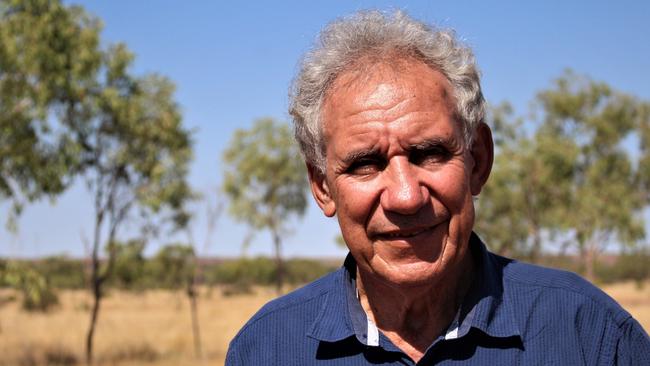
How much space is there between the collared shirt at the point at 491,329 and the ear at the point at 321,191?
0.20 meters

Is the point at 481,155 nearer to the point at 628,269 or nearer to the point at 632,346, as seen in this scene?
the point at 632,346

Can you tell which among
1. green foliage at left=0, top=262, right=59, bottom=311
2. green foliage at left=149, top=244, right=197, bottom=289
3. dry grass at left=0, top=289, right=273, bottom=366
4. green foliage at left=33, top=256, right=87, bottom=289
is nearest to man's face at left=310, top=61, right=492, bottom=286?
green foliage at left=0, top=262, right=59, bottom=311

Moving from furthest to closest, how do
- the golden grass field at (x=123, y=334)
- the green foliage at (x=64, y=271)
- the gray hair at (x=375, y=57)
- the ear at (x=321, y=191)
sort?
the green foliage at (x=64, y=271)
the golden grass field at (x=123, y=334)
the ear at (x=321, y=191)
the gray hair at (x=375, y=57)

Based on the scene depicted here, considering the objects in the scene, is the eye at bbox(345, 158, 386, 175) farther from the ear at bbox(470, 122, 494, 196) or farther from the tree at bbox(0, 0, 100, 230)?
the tree at bbox(0, 0, 100, 230)

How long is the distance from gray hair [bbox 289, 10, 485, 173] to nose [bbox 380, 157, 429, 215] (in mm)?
197

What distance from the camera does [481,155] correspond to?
229 centimetres

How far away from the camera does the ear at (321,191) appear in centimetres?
235

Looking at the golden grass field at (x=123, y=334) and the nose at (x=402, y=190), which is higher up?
the nose at (x=402, y=190)

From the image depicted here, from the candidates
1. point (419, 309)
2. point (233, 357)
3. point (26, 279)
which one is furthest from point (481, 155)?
point (26, 279)

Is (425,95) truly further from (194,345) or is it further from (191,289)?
(191,289)

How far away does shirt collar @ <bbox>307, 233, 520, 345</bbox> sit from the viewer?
2160 mm

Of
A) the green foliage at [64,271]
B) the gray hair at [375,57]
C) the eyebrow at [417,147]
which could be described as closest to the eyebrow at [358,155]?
the eyebrow at [417,147]

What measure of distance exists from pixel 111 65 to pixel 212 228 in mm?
9463

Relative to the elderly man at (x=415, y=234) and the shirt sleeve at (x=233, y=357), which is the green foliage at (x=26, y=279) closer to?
the shirt sleeve at (x=233, y=357)
